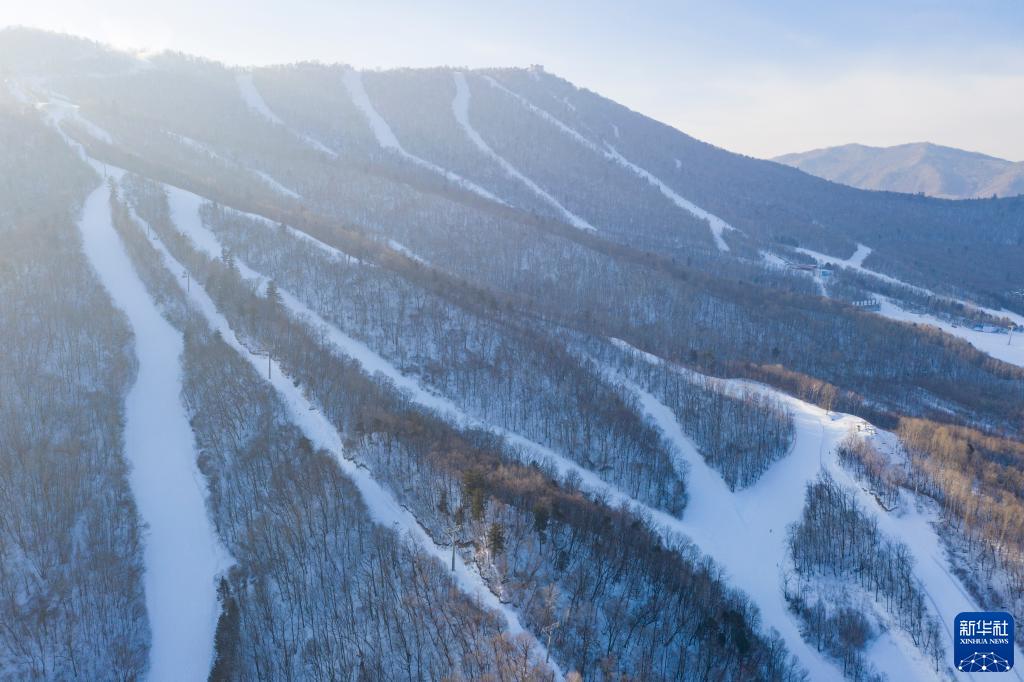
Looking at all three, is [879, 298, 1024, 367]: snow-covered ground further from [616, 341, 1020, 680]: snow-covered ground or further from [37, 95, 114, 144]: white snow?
[37, 95, 114, 144]: white snow

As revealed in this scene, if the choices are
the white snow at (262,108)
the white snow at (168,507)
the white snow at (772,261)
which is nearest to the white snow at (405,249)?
the white snow at (168,507)

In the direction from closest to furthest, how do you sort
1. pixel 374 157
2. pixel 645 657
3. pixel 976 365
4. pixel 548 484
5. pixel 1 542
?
pixel 645 657
pixel 1 542
pixel 548 484
pixel 976 365
pixel 374 157

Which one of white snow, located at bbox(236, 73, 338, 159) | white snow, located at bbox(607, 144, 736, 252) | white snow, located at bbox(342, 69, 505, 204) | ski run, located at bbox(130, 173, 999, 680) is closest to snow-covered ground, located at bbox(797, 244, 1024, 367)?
white snow, located at bbox(607, 144, 736, 252)

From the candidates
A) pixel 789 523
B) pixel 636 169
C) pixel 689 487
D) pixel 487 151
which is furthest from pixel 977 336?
pixel 487 151

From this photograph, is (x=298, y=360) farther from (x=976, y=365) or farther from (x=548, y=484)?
(x=976, y=365)

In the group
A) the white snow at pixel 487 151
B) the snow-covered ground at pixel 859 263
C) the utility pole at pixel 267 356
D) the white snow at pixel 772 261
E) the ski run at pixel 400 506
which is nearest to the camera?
the ski run at pixel 400 506

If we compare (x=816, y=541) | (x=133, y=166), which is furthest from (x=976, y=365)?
(x=133, y=166)

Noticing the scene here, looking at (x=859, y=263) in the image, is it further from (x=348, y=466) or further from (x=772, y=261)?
(x=348, y=466)

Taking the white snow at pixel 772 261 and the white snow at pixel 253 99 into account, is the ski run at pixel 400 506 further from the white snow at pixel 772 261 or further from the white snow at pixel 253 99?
the white snow at pixel 253 99
